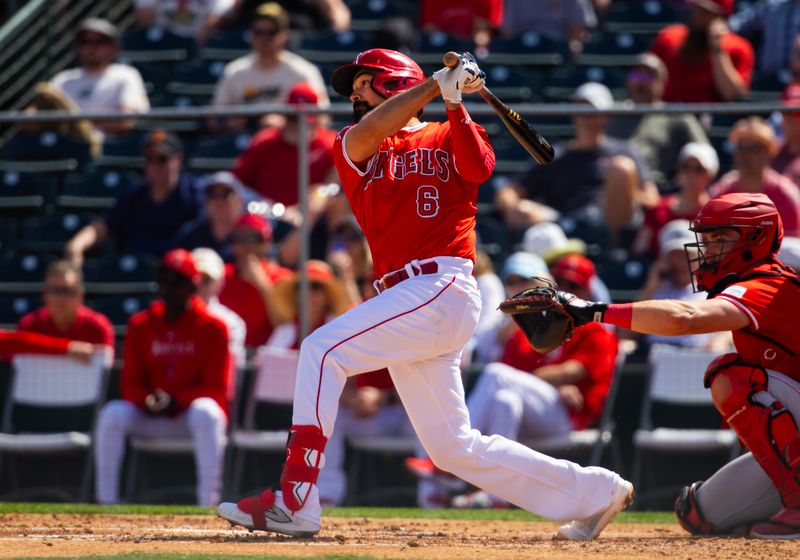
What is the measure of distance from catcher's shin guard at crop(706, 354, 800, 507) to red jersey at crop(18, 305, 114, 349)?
15.2 ft

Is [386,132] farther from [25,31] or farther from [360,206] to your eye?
[25,31]

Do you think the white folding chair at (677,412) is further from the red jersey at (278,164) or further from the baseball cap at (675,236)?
the red jersey at (278,164)

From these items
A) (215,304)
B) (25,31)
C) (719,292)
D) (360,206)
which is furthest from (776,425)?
(25,31)

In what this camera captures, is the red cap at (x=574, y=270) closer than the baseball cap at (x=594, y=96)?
Yes

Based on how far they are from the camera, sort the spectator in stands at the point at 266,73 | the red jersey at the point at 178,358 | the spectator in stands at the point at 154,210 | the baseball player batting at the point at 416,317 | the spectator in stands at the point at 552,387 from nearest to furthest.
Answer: the baseball player batting at the point at 416,317 → the spectator in stands at the point at 552,387 → the red jersey at the point at 178,358 → the spectator in stands at the point at 154,210 → the spectator in stands at the point at 266,73

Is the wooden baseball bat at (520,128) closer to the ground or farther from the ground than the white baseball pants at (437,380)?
farther from the ground

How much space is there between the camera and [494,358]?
8.56 m

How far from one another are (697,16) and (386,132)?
240 inches

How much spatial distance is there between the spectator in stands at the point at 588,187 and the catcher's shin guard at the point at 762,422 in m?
3.79

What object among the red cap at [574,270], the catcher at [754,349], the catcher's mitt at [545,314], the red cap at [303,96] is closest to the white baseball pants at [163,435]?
the red cap at [574,270]

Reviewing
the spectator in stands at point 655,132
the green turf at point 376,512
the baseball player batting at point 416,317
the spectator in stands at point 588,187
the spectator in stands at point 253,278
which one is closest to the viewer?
the baseball player batting at point 416,317

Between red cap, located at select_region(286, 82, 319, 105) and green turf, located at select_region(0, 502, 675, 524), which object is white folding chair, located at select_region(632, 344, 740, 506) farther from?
red cap, located at select_region(286, 82, 319, 105)

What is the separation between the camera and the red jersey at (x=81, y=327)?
8719 millimetres

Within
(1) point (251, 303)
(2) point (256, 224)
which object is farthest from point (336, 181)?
(1) point (251, 303)
